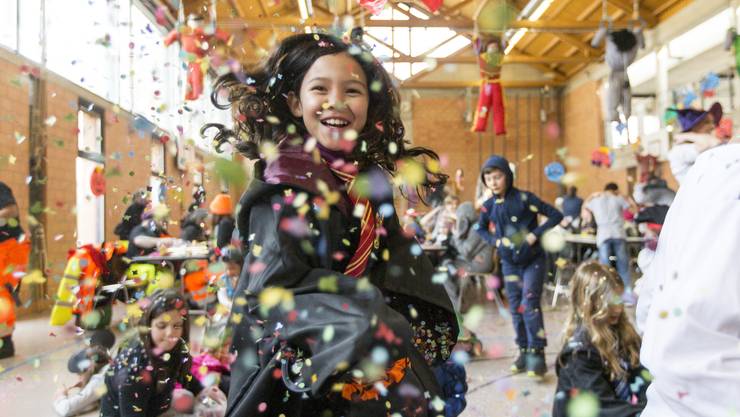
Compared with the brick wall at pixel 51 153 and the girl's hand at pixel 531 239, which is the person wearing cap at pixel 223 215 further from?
the girl's hand at pixel 531 239

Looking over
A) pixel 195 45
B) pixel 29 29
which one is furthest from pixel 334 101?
pixel 29 29

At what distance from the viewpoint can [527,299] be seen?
3.63 meters

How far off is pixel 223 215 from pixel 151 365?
68 cm

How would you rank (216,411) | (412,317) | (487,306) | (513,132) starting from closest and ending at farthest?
1. (412,317)
2. (216,411)
3. (487,306)
4. (513,132)

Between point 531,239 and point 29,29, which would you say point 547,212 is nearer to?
point 531,239

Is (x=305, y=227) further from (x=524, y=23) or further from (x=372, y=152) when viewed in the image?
(x=524, y=23)

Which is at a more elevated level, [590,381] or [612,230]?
[612,230]

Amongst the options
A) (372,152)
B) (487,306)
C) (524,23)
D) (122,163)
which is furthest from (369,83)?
(524,23)

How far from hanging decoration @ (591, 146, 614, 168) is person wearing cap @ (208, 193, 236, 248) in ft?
30.3

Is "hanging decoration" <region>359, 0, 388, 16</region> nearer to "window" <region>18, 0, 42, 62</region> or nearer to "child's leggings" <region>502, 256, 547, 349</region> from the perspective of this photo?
"child's leggings" <region>502, 256, 547, 349</region>

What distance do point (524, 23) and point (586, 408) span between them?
21.7 ft

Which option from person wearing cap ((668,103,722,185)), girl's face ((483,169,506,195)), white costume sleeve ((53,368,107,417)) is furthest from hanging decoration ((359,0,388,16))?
girl's face ((483,169,506,195))

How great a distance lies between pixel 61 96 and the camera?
516 cm

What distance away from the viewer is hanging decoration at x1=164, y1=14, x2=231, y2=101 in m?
1.47
